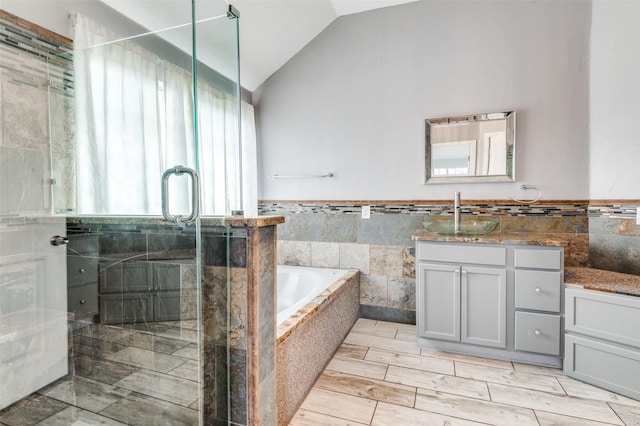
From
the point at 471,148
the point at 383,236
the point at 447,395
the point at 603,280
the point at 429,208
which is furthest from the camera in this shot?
the point at 383,236

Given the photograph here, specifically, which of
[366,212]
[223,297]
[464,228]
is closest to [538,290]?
[464,228]

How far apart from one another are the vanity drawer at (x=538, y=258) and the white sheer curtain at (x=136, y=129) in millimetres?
1818

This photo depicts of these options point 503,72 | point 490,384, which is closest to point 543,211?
point 503,72

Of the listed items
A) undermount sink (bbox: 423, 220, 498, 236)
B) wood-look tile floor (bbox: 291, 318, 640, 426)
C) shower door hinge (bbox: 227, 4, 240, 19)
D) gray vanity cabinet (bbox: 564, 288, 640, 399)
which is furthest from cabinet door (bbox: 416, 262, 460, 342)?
shower door hinge (bbox: 227, 4, 240, 19)

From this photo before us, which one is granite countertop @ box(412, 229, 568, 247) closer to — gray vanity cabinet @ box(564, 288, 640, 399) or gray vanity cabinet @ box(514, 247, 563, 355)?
gray vanity cabinet @ box(514, 247, 563, 355)

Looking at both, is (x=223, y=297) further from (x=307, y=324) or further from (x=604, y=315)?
(x=604, y=315)

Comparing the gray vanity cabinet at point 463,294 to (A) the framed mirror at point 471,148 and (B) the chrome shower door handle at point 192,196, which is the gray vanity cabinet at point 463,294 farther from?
(B) the chrome shower door handle at point 192,196

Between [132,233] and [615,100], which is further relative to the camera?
[615,100]

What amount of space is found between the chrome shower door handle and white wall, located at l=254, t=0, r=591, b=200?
203cm

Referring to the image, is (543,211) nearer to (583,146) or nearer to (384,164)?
(583,146)

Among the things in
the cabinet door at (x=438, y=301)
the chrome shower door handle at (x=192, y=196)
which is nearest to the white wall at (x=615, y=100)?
the cabinet door at (x=438, y=301)

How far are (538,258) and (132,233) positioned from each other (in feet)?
7.59

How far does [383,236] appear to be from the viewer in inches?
116

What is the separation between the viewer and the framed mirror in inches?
102
